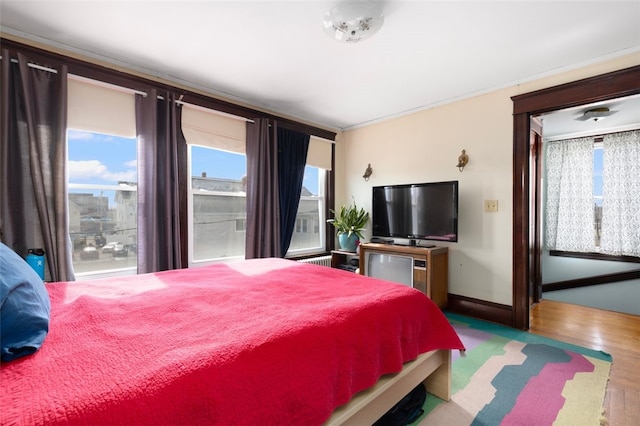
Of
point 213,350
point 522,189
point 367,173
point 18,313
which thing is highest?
point 367,173

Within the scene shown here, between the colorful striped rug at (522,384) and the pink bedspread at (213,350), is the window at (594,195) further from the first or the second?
the pink bedspread at (213,350)

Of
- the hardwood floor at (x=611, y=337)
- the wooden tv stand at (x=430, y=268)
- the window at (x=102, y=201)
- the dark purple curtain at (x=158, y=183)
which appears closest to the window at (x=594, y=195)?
the hardwood floor at (x=611, y=337)

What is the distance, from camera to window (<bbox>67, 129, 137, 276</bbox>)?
7.70 ft

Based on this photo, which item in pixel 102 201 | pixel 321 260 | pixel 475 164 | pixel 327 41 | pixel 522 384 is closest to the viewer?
pixel 522 384

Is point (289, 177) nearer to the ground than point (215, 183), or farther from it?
farther from it

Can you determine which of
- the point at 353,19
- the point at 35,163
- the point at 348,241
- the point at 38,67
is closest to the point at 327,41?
the point at 353,19

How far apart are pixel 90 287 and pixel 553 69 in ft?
12.8

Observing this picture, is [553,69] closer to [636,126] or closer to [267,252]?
[636,126]

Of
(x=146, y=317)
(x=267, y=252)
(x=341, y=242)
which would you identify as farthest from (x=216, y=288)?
(x=341, y=242)

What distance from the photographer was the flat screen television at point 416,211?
3.09m

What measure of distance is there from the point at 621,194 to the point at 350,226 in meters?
3.43

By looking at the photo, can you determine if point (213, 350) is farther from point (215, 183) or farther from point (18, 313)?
point (215, 183)

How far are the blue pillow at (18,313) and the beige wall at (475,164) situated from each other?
11.1 feet

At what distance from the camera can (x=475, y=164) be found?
312 cm
